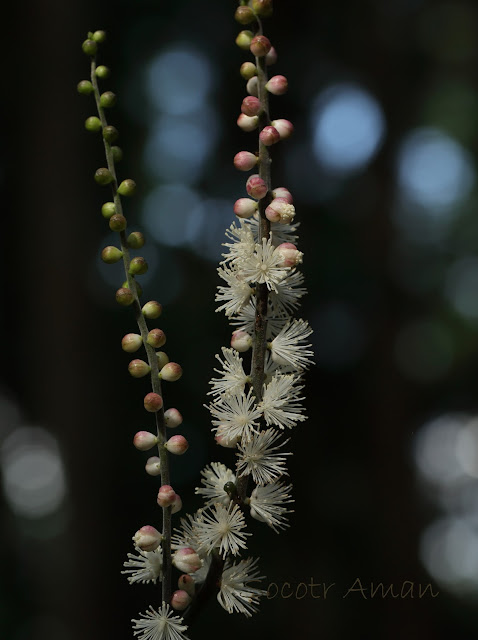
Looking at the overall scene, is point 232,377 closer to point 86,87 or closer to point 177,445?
point 177,445

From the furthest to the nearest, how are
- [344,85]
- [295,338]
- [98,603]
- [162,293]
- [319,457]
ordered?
1. [344,85]
2. [319,457]
3. [162,293]
4. [98,603]
5. [295,338]

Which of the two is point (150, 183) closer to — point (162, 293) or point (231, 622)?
point (162, 293)

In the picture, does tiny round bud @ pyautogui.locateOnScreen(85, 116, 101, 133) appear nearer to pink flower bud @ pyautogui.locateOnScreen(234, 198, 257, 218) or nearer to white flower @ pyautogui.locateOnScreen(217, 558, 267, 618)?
pink flower bud @ pyautogui.locateOnScreen(234, 198, 257, 218)

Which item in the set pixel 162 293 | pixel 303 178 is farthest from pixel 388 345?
pixel 162 293

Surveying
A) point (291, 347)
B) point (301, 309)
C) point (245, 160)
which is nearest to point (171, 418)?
point (291, 347)

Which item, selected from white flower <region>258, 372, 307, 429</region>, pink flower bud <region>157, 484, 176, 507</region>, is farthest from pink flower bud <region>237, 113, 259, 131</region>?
pink flower bud <region>157, 484, 176, 507</region>

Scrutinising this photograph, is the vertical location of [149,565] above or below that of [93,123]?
below
